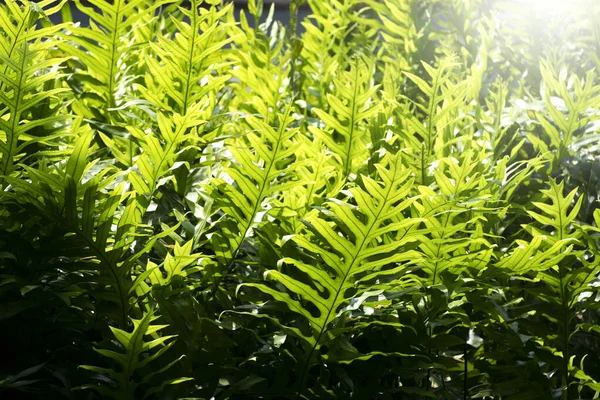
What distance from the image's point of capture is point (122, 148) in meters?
1.11

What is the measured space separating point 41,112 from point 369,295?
1.84ft

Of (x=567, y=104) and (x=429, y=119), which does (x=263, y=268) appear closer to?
(x=429, y=119)

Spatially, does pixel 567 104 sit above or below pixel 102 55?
below

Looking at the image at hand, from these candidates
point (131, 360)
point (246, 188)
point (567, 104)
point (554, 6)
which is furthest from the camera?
point (554, 6)

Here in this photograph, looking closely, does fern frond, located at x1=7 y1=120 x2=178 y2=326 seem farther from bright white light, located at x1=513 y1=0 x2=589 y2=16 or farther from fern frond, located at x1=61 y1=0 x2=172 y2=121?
bright white light, located at x1=513 y1=0 x2=589 y2=16

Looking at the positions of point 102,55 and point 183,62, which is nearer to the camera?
point 183,62

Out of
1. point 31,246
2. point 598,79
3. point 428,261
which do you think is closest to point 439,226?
point 428,261

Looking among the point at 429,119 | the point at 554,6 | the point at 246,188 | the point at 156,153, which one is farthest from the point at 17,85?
the point at 554,6

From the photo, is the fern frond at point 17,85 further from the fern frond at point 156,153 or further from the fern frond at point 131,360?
the fern frond at point 131,360

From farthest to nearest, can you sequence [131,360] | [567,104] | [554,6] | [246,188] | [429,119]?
[554,6] → [567,104] → [429,119] → [246,188] → [131,360]

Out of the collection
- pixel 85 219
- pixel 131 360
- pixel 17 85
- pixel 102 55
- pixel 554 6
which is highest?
pixel 554 6

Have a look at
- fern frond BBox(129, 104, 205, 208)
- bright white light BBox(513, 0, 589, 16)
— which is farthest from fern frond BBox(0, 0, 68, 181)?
bright white light BBox(513, 0, 589, 16)

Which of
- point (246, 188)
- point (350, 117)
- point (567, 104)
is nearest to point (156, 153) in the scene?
point (246, 188)

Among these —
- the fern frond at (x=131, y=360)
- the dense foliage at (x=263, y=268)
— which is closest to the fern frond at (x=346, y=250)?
the dense foliage at (x=263, y=268)
